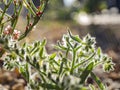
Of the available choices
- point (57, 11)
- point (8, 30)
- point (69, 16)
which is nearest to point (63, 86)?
point (8, 30)

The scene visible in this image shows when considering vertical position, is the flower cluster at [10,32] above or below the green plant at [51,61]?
above

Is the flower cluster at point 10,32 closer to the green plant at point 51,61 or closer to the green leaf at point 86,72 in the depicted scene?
the green plant at point 51,61

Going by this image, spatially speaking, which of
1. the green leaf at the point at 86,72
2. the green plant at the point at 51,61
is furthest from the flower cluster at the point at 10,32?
the green leaf at the point at 86,72

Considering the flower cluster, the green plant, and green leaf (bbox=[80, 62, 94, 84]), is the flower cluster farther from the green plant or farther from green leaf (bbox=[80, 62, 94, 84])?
green leaf (bbox=[80, 62, 94, 84])

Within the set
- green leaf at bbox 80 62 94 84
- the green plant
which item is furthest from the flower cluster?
green leaf at bbox 80 62 94 84

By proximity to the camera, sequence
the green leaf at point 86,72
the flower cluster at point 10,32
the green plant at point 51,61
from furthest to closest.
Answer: the flower cluster at point 10,32, the green leaf at point 86,72, the green plant at point 51,61

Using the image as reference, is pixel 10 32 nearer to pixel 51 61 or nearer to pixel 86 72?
pixel 51 61

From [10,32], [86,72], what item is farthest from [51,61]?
[10,32]

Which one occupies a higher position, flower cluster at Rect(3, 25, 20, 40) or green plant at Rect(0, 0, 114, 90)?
flower cluster at Rect(3, 25, 20, 40)

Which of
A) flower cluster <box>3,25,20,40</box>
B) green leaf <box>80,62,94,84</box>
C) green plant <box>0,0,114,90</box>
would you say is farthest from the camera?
flower cluster <box>3,25,20,40</box>

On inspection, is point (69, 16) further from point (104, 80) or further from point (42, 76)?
point (42, 76)

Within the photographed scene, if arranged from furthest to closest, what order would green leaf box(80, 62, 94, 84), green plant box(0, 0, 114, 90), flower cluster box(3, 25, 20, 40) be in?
flower cluster box(3, 25, 20, 40), green leaf box(80, 62, 94, 84), green plant box(0, 0, 114, 90)

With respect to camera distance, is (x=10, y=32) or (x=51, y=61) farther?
(x=10, y=32)
